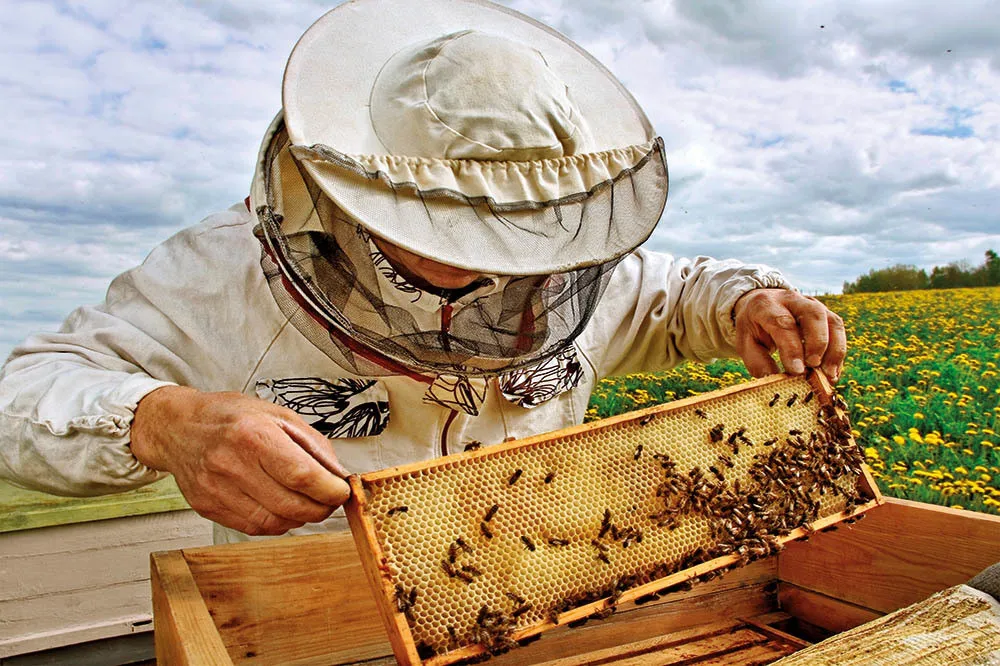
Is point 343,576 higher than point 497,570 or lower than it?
lower

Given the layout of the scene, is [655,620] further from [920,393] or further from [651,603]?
[920,393]

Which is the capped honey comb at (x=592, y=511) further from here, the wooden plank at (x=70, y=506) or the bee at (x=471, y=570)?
the wooden plank at (x=70, y=506)

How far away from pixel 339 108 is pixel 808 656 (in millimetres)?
1738

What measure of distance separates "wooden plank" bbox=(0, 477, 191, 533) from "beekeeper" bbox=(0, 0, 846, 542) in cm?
178

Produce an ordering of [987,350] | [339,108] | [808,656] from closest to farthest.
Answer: [808,656] < [339,108] < [987,350]

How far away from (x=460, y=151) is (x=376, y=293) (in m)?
0.53

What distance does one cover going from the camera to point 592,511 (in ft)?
6.48

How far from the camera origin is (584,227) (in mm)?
2082

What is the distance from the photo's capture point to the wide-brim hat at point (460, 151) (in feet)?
6.07

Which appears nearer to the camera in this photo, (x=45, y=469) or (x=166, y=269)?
(x=45, y=469)

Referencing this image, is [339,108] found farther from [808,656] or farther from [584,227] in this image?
[808,656]

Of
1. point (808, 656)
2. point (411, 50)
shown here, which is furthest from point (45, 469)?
point (808, 656)

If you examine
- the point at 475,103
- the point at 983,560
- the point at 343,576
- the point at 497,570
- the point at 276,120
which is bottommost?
the point at 343,576

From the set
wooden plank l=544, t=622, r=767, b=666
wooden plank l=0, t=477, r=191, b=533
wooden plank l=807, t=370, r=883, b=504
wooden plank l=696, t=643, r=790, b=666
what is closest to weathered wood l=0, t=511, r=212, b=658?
wooden plank l=0, t=477, r=191, b=533
